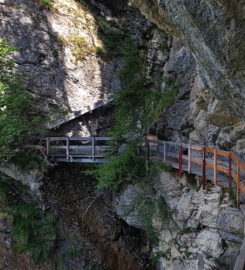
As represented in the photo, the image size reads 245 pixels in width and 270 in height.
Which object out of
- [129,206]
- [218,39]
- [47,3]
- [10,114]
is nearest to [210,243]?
[129,206]

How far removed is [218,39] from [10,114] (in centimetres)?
939

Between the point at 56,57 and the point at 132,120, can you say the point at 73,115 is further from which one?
the point at 132,120

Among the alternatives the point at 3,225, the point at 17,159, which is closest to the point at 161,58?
the point at 17,159

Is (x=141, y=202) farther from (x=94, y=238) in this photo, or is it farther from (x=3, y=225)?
(x=3, y=225)

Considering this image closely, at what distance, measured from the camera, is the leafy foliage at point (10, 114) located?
1037 centimetres

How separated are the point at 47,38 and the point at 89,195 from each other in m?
9.81

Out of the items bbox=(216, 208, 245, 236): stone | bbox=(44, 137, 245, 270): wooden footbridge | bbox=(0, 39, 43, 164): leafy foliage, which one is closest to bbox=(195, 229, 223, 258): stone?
bbox=(216, 208, 245, 236): stone

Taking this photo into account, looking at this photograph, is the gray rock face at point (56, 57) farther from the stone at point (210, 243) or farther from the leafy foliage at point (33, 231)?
the stone at point (210, 243)

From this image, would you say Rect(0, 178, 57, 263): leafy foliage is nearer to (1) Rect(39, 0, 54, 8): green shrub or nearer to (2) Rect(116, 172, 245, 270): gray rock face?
(2) Rect(116, 172, 245, 270): gray rock face

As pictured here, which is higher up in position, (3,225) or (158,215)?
(158,215)

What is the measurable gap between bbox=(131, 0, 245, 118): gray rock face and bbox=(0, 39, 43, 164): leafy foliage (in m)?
7.68

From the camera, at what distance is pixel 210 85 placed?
546 centimetres

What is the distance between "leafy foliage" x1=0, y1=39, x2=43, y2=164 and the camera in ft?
34.0

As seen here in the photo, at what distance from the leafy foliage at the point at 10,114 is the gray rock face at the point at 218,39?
768 centimetres
